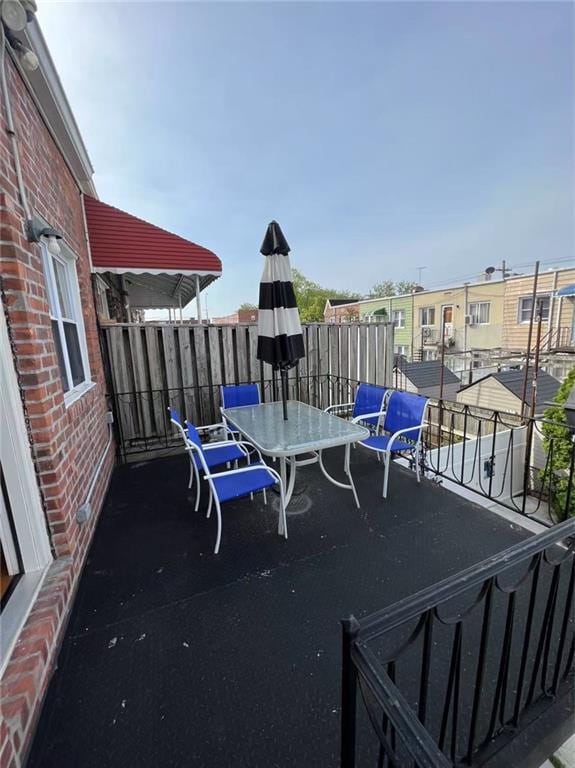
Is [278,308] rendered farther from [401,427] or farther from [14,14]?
[14,14]

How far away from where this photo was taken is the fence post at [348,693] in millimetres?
738

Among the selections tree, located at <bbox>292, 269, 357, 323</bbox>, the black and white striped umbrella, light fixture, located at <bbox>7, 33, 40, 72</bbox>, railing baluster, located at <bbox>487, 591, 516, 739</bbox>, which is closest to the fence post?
railing baluster, located at <bbox>487, 591, 516, 739</bbox>

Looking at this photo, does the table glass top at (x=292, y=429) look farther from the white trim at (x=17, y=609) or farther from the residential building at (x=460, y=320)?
the residential building at (x=460, y=320)

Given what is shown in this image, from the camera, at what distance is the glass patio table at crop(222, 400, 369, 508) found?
2.52 m

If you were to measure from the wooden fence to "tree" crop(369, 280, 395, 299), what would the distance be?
129 ft

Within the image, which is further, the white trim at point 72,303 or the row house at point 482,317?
the row house at point 482,317

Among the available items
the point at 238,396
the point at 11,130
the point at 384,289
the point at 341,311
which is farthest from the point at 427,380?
the point at 384,289

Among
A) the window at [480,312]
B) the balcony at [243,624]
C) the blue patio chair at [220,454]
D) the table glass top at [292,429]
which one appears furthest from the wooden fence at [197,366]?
the window at [480,312]

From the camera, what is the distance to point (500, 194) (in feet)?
32.3

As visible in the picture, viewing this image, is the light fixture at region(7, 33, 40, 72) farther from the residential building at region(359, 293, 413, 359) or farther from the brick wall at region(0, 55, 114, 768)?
the residential building at region(359, 293, 413, 359)

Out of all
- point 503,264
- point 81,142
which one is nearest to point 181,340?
point 81,142

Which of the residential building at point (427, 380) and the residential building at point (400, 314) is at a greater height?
the residential building at point (400, 314)

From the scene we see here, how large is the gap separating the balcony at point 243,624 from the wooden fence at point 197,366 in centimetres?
164

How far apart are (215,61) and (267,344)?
143 inches
